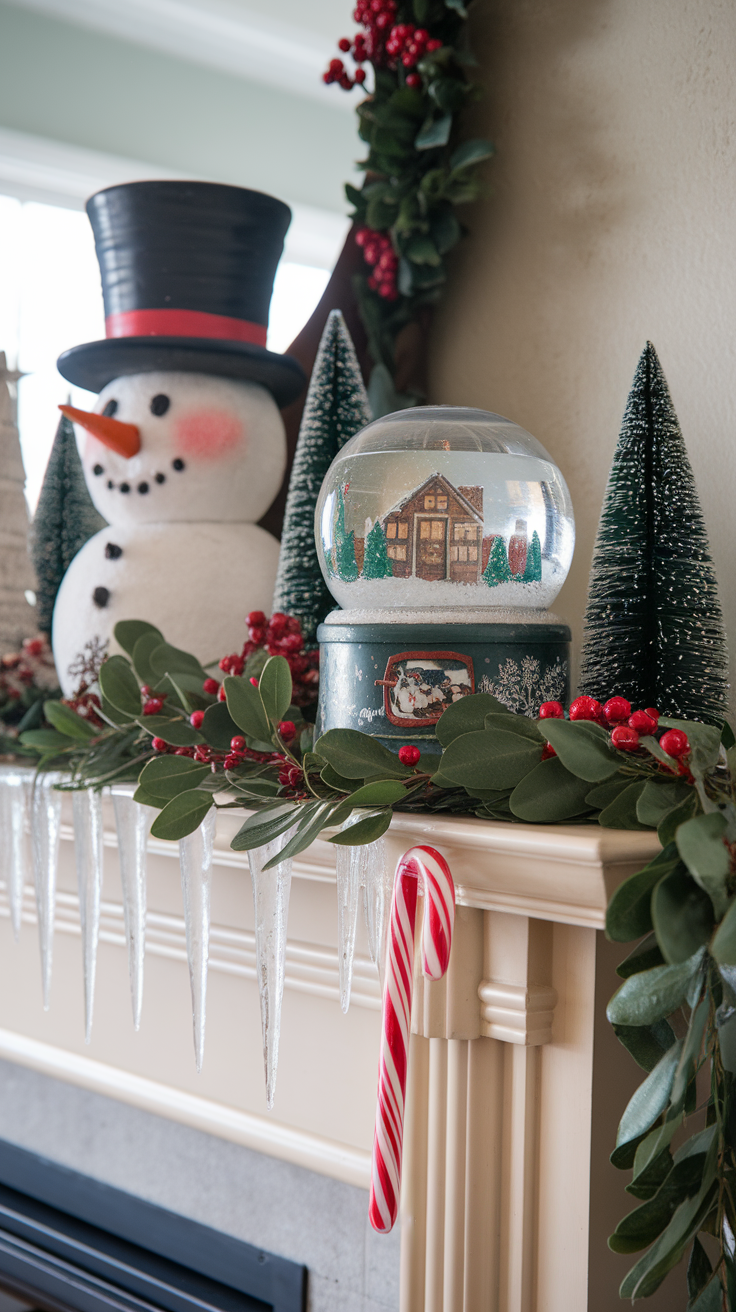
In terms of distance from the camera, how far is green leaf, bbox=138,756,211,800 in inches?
26.2

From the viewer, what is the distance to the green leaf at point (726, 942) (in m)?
0.41

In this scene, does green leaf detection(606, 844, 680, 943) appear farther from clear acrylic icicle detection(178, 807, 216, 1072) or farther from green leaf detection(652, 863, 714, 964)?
clear acrylic icicle detection(178, 807, 216, 1072)

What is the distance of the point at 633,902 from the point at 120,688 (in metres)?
0.47

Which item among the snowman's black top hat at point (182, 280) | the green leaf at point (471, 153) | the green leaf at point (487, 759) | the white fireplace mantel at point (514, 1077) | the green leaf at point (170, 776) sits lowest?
the white fireplace mantel at point (514, 1077)

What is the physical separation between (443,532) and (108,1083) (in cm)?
66

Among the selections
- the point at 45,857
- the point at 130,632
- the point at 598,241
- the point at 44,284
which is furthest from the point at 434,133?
the point at 44,284

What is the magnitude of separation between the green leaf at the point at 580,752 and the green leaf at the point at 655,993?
0.38 ft

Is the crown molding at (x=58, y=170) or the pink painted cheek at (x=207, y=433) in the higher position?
the crown molding at (x=58, y=170)

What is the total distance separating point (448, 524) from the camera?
2.25 feet

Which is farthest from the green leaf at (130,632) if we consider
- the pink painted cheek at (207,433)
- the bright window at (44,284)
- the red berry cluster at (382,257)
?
the bright window at (44,284)

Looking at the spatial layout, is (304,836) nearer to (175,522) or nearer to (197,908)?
(197,908)

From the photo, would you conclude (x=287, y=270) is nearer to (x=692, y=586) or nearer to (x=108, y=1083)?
(x=692, y=586)

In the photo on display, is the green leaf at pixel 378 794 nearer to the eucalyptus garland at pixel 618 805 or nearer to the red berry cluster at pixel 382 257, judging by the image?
the eucalyptus garland at pixel 618 805

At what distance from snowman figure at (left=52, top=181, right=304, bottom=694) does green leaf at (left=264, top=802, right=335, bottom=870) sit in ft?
1.33
